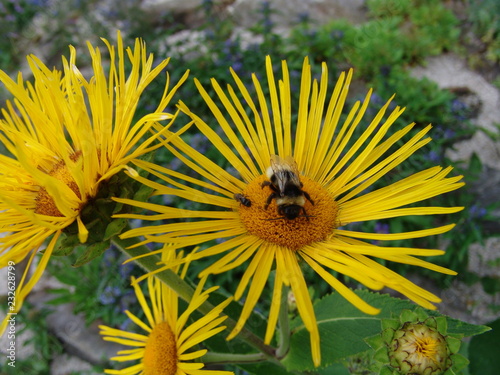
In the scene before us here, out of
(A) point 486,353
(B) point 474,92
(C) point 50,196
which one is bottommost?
(A) point 486,353

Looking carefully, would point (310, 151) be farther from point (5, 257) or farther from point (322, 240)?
point (5, 257)

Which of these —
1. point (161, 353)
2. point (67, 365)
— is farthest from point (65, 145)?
point (67, 365)

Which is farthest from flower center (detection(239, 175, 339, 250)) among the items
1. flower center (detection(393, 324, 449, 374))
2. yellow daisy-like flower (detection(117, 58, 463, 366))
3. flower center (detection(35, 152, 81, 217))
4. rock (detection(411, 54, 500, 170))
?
rock (detection(411, 54, 500, 170))

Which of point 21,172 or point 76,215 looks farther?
point 21,172

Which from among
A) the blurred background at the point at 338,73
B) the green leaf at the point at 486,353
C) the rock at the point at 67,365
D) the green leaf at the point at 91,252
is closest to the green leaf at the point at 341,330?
the green leaf at the point at 486,353

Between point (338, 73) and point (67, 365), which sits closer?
point (67, 365)

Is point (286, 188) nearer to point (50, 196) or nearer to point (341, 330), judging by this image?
point (341, 330)

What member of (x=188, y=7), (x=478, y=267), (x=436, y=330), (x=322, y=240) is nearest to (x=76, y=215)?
(x=322, y=240)
